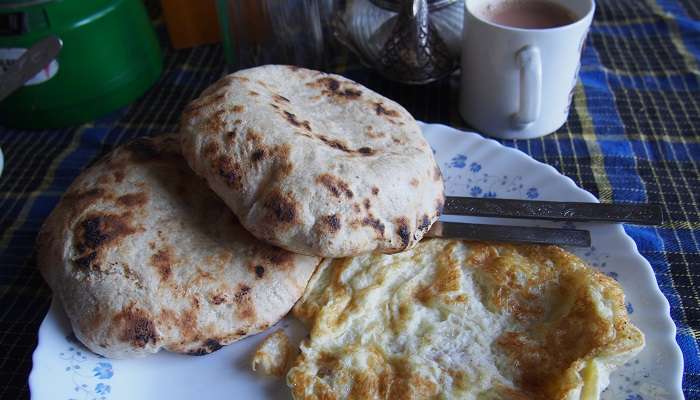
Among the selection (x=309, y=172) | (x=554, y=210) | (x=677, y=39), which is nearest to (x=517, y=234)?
(x=554, y=210)

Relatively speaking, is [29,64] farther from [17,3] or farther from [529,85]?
[529,85]

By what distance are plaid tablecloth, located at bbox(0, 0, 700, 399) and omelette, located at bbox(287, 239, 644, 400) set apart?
0.34 metres

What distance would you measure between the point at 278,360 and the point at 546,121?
1.29 meters

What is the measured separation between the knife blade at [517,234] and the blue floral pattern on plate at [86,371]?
0.87m

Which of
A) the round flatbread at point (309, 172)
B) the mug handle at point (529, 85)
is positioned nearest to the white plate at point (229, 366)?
the round flatbread at point (309, 172)

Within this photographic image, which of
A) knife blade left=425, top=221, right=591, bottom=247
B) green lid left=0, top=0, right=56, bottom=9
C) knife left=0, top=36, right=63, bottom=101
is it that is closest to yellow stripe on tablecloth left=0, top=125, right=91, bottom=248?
knife left=0, top=36, right=63, bottom=101

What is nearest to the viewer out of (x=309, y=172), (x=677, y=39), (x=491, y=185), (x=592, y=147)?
(x=309, y=172)

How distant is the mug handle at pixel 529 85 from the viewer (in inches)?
70.6

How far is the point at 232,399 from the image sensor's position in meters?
1.29

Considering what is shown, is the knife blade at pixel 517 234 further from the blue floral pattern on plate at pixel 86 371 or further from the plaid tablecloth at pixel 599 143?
the blue floral pattern on plate at pixel 86 371

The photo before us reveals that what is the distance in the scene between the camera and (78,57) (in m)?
2.11

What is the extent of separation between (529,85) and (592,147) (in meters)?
0.41

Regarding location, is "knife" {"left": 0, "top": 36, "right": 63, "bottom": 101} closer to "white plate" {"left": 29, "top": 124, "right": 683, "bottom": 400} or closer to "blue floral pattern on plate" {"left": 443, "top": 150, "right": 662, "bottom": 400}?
"white plate" {"left": 29, "top": 124, "right": 683, "bottom": 400}

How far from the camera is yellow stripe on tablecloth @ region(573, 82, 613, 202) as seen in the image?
190 centimetres
